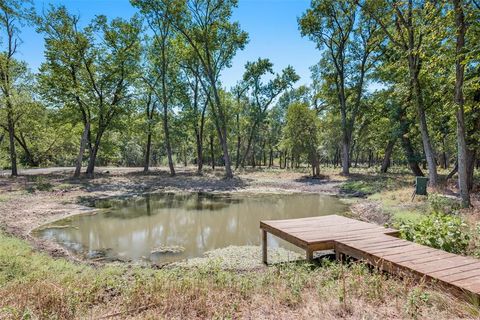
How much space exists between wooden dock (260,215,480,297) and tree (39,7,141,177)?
16.7 m

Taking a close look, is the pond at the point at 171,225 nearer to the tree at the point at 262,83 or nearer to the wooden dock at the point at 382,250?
the wooden dock at the point at 382,250

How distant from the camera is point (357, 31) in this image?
65.5 ft

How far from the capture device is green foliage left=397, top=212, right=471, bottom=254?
4750 millimetres

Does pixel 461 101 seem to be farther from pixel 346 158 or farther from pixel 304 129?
pixel 304 129

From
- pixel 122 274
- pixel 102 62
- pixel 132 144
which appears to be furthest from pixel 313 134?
pixel 132 144

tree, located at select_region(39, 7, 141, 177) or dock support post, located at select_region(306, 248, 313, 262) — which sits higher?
tree, located at select_region(39, 7, 141, 177)

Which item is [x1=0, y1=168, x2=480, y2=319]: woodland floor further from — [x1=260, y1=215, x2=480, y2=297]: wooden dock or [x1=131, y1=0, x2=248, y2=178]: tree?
[x1=131, y1=0, x2=248, y2=178]: tree

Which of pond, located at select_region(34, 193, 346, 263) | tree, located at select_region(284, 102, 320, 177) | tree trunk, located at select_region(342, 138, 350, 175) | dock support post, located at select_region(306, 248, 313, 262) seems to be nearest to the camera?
dock support post, located at select_region(306, 248, 313, 262)

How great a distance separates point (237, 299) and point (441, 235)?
3.78 meters

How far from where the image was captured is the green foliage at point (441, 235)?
15.6ft

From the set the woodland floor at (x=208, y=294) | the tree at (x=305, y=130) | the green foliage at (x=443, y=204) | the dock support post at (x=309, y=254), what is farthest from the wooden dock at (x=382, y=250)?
the tree at (x=305, y=130)

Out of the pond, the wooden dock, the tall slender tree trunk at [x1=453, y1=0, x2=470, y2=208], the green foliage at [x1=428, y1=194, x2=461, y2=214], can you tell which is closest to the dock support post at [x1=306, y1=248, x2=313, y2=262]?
the wooden dock

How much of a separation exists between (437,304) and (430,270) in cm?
71

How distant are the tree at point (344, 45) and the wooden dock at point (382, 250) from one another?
52.3 feet
